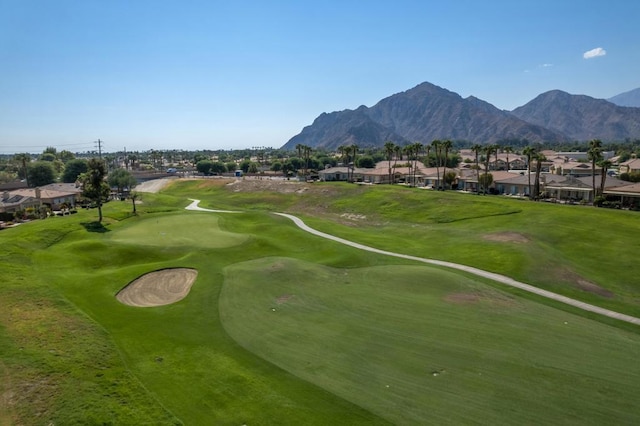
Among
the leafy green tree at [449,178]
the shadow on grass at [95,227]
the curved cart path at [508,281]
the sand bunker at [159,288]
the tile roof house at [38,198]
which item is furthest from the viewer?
the leafy green tree at [449,178]

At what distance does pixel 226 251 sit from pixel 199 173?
146336mm

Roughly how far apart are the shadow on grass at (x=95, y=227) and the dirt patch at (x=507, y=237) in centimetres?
5510

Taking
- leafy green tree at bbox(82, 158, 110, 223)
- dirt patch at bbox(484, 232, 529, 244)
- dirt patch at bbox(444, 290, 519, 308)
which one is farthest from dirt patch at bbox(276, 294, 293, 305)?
leafy green tree at bbox(82, 158, 110, 223)

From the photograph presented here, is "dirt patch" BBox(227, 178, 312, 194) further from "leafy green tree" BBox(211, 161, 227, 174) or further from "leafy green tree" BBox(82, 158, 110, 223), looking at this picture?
"leafy green tree" BBox(211, 161, 227, 174)

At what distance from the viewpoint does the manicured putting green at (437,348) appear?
19922mm

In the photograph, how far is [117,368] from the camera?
2311cm

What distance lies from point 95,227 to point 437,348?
181 feet

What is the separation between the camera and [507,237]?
180 feet

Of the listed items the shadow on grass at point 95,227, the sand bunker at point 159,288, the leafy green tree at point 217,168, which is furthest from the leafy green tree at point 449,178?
the leafy green tree at point 217,168

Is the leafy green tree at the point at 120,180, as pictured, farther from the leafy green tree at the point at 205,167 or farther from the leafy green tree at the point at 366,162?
the leafy green tree at the point at 366,162

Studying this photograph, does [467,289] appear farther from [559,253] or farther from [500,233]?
[500,233]

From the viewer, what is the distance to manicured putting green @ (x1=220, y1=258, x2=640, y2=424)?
19.9 metres

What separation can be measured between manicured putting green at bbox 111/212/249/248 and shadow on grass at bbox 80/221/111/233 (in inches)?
95.7

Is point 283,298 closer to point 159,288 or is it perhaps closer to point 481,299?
point 159,288
